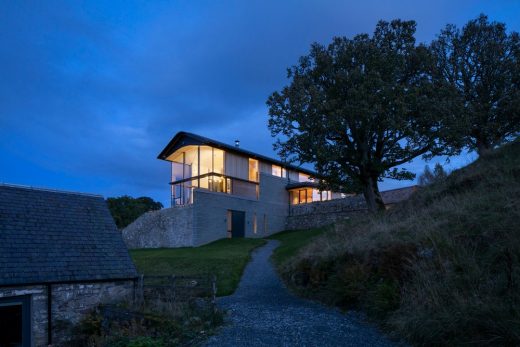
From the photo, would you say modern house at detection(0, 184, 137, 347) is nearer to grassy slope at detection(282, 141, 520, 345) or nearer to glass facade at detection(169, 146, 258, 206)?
grassy slope at detection(282, 141, 520, 345)

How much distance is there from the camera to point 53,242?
587 inches

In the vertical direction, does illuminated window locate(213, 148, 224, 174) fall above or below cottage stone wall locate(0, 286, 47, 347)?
above

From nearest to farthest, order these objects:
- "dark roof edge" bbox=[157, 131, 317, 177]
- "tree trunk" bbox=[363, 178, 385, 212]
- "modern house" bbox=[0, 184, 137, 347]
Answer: "modern house" bbox=[0, 184, 137, 347] → "tree trunk" bbox=[363, 178, 385, 212] → "dark roof edge" bbox=[157, 131, 317, 177]

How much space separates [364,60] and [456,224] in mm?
12932

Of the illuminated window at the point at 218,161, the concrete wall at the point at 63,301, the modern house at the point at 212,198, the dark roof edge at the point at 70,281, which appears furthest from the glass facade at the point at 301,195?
the concrete wall at the point at 63,301

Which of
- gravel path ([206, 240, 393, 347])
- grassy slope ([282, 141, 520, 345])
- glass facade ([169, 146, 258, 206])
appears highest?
glass facade ([169, 146, 258, 206])

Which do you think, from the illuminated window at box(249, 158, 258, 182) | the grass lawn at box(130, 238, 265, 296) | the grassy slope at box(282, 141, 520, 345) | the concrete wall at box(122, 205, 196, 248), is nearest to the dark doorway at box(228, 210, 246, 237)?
the illuminated window at box(249, 158, 258, 182)

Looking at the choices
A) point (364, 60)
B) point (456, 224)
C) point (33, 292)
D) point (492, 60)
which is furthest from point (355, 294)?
point (492, 60)

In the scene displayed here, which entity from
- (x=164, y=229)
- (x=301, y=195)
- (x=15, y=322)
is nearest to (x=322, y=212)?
(x=301, y=195)

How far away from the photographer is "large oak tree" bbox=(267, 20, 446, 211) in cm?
1997

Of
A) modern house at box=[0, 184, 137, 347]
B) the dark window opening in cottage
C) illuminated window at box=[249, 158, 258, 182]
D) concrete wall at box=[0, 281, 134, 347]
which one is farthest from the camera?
illuminated window at box=[249, 158, 258, 182]

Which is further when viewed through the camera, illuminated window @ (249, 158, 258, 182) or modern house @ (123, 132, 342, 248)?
illuminated window @ (249, 158, 258, 182)

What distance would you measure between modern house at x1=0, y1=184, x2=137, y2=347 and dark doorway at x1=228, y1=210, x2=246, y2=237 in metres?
17.0

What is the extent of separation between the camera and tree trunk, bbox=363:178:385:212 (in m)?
21.2
